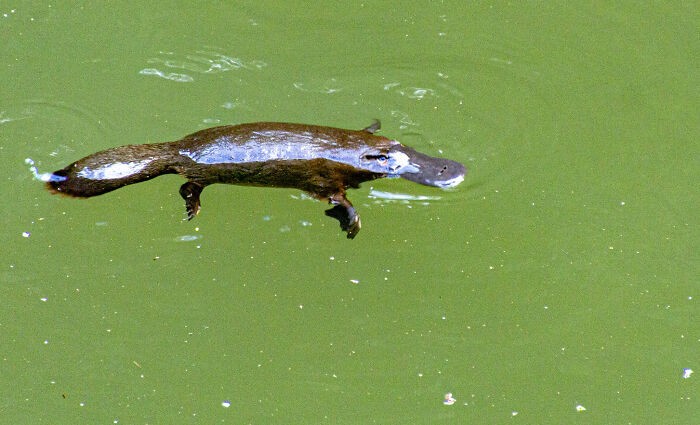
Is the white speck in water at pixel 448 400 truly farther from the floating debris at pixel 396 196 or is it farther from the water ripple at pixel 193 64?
the water ripple at pixel 193 64

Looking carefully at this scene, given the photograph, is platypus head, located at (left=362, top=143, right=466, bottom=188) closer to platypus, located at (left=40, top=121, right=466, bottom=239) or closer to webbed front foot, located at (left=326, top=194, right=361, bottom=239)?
platypus, located at (left=40, top=121, right=466, bottom=239)

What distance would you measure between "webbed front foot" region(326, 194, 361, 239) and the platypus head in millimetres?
230

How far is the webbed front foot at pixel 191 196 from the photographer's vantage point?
416cm

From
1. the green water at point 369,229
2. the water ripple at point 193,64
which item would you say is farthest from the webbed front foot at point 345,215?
the water ripple at point 193,64

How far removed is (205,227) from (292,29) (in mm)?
1541

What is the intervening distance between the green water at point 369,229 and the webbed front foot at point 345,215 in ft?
0.44

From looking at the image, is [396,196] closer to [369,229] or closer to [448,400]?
[369,229]

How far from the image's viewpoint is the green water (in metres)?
3.92

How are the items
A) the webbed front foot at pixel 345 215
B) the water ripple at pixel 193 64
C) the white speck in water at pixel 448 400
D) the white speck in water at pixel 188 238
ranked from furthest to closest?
the water ripple at pixel 193 64
the white speck in water at pixel 188 238
the webbed front foot at pixel 345 215
the white speck in water at pixel 448 400

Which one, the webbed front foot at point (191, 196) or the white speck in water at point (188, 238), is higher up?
the webbed front foot at point (191, 196)

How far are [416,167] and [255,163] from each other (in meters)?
0.93

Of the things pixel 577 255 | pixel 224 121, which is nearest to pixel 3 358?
pixel 224 121

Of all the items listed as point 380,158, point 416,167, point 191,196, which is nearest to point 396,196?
point 416,167

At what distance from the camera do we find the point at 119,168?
158 inches
